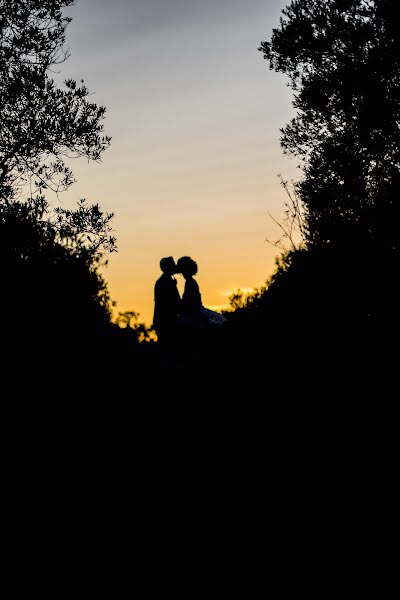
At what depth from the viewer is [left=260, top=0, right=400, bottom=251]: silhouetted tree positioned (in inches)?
818

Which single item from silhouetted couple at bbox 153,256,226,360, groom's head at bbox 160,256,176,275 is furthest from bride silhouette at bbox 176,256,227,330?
groom's head at bbox 160,256,176,275

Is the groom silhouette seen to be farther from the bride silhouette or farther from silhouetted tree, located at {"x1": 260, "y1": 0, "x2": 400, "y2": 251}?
silhouetted tree, located at {"x1": 260, "y1": 0, "x2": 400, "y2": 251}

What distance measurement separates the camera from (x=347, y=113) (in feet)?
72.4

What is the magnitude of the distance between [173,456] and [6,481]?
2717mm

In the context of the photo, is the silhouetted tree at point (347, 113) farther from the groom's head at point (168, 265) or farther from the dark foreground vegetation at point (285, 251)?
the groom's head at point (168, 265)

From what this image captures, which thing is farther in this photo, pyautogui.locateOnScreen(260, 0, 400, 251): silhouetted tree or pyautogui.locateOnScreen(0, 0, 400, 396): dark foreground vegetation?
pyautogui.locateOnScreen(260, 0, 400, 251): silhouetted tree

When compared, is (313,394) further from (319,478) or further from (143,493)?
(143,493)

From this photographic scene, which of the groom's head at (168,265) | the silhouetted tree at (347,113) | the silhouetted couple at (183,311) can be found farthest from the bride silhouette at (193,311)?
the silhouetted tree at (347,113)

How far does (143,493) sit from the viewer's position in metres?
8.39

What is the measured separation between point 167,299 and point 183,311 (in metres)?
0.49

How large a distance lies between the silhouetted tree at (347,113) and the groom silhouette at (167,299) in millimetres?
8055

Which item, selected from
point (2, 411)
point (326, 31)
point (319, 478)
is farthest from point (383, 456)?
point (326, 31)

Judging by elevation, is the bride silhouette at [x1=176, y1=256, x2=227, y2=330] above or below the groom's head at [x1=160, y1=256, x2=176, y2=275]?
below

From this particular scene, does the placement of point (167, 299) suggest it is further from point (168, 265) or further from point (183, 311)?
point (168, 265)
